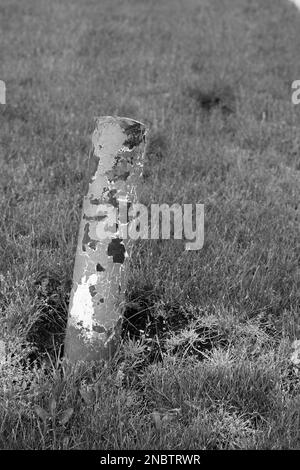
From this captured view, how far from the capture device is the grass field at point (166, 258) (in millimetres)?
2604

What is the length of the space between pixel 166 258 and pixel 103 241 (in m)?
1.17

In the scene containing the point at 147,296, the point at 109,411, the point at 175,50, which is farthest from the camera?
the point at 175,50

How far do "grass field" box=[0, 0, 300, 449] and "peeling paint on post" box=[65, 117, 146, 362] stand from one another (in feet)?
0.57

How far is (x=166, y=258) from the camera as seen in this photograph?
3934 mm

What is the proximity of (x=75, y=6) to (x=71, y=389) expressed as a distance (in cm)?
1178

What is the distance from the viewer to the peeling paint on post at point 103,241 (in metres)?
2.79

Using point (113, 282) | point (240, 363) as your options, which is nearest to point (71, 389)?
point (113, 282)

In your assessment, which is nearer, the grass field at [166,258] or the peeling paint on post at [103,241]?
the grass field at [166,258]

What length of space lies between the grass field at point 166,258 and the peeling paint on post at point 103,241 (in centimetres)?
17

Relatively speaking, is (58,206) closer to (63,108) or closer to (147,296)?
(147,296)

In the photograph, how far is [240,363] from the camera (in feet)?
9.39

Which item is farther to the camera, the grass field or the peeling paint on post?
the peeling paint on post

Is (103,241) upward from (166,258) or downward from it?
upward

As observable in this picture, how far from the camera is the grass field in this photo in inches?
103
